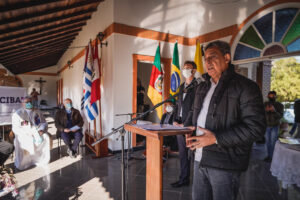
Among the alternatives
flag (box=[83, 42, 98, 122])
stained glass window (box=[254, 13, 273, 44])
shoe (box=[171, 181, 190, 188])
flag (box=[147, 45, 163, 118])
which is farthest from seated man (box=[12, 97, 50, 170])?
stained glass window (box=[254, 13, 273, 44])

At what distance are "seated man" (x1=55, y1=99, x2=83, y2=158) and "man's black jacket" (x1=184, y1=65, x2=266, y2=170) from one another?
4038mm

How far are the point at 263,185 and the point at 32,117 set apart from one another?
4.63m

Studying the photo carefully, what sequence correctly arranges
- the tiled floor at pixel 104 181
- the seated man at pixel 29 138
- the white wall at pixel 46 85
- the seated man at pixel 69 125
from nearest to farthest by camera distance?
1. the tiled floor at pixel 104 181
2. the seated man at pixel 29 138
3. the seated man at pixel 69 125
4. the white wall at pixel 46 85

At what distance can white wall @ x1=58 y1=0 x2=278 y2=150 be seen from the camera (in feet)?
15.2

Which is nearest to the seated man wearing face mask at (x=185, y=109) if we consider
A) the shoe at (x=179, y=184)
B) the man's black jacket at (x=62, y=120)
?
the shoe at (x=179, y=184)

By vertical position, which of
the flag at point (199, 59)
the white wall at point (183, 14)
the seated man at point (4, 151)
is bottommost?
the seated man at point (4, 151)

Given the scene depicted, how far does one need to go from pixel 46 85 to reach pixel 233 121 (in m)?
16.6

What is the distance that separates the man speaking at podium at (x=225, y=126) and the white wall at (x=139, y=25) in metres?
3.54

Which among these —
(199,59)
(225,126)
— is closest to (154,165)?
(225,126)

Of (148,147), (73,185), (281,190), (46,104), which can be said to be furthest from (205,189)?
(46,104)

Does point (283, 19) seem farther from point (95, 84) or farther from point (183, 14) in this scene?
point (95, 84)

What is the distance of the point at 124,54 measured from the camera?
4.72 metres

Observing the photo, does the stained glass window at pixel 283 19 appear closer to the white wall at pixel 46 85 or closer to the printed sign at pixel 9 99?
the printed sign at pixel 9 99

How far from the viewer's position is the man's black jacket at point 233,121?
3.59 feet
